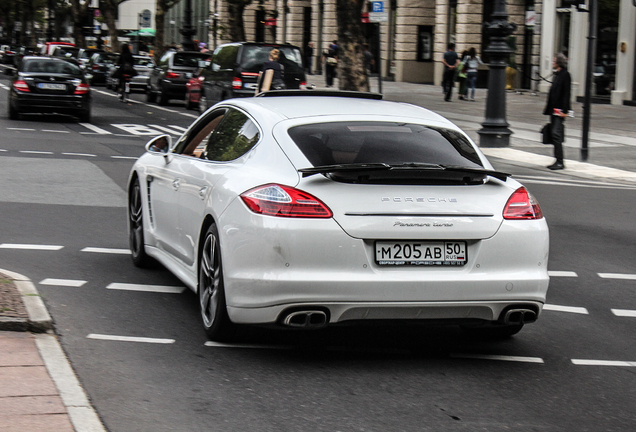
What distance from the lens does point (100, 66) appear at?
42625 millimetres

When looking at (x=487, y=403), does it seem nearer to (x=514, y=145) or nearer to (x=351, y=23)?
(x=514, y=145)

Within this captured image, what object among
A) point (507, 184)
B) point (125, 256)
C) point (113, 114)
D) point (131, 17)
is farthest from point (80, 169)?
point (131, 17)

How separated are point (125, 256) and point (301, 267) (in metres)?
3.63

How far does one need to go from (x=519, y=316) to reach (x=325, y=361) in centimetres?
108

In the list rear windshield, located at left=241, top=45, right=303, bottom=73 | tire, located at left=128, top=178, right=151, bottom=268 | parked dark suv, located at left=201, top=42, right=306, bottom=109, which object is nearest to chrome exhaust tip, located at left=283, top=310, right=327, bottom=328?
tire, located at left=128, top=178, right=151, bottom=268

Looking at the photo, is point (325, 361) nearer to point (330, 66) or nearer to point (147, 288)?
point (147, 288)

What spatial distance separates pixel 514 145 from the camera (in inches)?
853

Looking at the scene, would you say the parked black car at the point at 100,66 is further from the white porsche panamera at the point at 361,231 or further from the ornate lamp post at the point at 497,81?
the white porsche panamera at the point at 361,231

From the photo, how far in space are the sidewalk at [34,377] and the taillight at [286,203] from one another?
1264mm

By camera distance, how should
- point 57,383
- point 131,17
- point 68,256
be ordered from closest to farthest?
point 57,383
point 68,256
point 131,17

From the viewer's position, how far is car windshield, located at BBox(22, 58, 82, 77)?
2386 cm

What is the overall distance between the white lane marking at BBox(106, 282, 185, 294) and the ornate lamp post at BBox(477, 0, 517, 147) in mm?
14242

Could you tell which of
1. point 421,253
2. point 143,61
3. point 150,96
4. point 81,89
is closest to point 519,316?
point 421,253

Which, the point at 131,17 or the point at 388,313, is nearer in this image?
the point at 388,313
